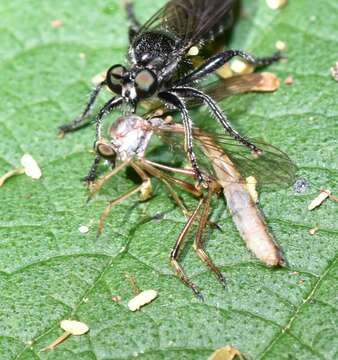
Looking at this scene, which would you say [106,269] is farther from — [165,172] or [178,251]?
[165,172]

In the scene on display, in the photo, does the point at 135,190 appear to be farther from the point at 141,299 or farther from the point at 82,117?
the point at 82,117

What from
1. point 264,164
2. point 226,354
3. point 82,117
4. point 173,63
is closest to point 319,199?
point 264,164

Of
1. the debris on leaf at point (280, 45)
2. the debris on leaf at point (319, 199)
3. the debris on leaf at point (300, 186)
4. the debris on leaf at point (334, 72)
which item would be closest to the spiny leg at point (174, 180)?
the debris on leaf at point (300, 186)

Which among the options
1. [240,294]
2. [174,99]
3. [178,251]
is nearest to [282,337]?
[240,294]

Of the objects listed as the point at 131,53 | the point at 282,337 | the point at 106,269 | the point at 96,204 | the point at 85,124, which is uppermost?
the point at 131,53

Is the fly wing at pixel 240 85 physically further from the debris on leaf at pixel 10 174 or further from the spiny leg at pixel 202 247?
the debris on leaf at pixel 10 174

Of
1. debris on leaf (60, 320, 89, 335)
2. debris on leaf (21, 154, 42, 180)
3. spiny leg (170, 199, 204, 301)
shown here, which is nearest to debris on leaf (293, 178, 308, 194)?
spiny leg (170, 199, 204, 301)

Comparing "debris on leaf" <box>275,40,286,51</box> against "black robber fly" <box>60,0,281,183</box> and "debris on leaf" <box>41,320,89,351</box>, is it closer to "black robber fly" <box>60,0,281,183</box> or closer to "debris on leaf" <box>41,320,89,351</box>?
"black robber fly" <box>60,0,281,183</box>
